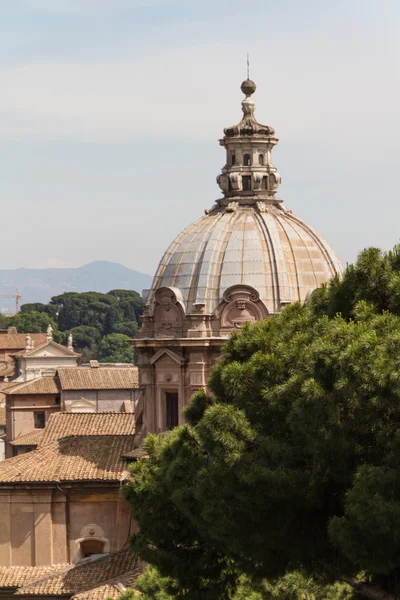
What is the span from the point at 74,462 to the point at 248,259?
20.8 feet

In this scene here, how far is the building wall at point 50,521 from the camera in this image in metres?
40.8

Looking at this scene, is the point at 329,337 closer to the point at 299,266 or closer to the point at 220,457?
the point at 220,457

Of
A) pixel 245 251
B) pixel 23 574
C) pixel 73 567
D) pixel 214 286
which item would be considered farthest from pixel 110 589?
pixel 245 251

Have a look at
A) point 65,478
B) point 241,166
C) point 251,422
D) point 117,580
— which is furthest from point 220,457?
point 241,166

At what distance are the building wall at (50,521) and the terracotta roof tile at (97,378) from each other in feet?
108

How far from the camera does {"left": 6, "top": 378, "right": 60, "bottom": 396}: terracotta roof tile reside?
2938 inches

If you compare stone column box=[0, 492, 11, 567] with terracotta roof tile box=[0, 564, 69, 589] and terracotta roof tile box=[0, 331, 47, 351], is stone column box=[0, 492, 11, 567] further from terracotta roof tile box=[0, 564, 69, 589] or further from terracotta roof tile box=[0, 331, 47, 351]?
terracotta roof tile box=[0, 331, 47, 351]

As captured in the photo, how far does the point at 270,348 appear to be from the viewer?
23344mm

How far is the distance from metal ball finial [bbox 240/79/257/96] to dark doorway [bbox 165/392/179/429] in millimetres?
8239

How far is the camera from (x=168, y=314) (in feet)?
135

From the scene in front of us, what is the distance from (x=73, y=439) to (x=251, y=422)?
21048 mm

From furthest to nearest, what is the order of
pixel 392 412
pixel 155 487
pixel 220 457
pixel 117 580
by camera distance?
pixel 117 580, pixel 155 487, pixel 220 457, pixel 392 412

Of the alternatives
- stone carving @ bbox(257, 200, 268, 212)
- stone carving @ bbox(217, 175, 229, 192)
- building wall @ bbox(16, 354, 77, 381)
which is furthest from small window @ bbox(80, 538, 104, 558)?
building wall @ bbox(16, 354, 77, 381)

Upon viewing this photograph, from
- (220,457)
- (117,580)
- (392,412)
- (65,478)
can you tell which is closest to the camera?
(392,412)
